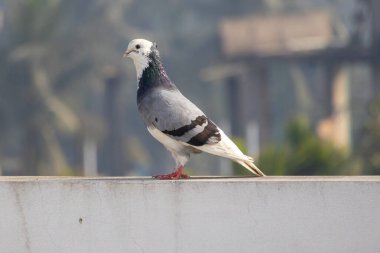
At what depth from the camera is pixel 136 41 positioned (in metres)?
11.2

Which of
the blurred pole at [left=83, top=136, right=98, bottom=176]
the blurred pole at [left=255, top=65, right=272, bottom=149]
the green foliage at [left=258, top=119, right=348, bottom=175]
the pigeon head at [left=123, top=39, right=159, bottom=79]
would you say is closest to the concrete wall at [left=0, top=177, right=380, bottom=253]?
the pigeon head at [left=123, top=39, right=159, bottom=79]

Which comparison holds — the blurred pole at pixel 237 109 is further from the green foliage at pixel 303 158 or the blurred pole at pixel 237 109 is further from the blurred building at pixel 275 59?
the green foliage at pixel 303 158

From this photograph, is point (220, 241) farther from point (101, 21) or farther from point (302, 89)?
point (302, 89)

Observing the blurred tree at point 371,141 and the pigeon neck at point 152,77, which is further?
→ the blurred tree at point 371,141

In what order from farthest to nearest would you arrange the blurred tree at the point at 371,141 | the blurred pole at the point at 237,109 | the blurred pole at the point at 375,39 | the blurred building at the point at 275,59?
the blurred pole at the point at 237,109
the blurred building at the point at 275,59
the blurred pole at the point at 375,39
the blurred tree at the point at 371,141

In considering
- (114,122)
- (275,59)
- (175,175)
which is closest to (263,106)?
(275,59)

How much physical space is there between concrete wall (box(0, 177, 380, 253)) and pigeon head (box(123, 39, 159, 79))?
1649mm

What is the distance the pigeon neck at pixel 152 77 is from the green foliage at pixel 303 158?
42.8 ft

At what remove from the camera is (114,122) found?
5056 cm

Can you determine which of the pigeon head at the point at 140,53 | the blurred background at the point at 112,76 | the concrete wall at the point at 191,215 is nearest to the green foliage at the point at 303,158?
the blurred background at the point at 112,76

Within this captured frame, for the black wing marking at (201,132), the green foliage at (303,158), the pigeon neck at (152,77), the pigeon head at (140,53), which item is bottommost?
the black wing marking at (201,132)

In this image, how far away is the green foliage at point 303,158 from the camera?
2470 cm

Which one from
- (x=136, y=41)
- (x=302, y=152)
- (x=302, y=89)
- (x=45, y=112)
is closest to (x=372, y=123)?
(x=302, y=152)

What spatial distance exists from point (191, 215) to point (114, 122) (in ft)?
135
